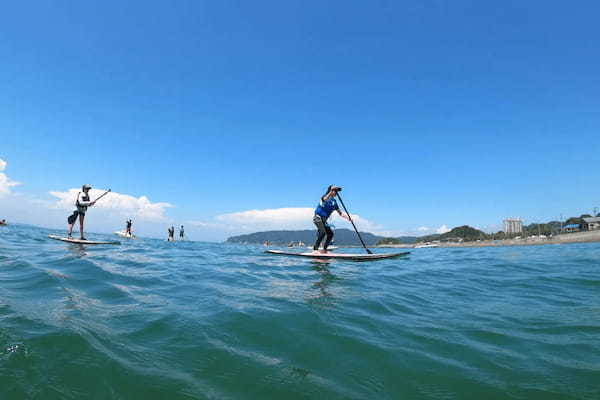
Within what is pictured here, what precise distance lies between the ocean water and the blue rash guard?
7003 mm

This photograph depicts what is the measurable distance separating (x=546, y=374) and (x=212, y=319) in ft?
11.8

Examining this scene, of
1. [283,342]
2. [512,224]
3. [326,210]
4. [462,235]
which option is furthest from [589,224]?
[283,342]

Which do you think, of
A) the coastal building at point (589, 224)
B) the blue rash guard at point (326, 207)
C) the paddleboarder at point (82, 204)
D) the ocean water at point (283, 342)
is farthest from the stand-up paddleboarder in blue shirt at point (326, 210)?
the coastal building at point (589, 224)

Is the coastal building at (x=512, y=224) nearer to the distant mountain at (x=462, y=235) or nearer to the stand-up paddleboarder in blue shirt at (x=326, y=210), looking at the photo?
the distant mountain at (x=462, y=235)

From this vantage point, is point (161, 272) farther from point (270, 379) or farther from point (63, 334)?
point (270, 379)

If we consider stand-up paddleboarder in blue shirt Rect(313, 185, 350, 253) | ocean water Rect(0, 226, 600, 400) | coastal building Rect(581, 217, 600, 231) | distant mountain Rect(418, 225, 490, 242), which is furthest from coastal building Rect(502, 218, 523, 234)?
ocean water Rect(0, 226, 600, 400)

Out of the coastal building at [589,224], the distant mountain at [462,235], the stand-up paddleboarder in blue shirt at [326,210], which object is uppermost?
the coastal building at [589,224]

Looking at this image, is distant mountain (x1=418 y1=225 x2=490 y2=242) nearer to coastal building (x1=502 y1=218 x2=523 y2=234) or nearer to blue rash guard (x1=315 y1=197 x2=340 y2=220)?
coastal building (x1=502 y1=218 x2=523 y2=234)

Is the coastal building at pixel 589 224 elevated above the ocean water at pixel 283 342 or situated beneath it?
elevated above

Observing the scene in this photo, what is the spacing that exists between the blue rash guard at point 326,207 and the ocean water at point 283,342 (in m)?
7.00

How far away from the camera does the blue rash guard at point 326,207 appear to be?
42.5 ft

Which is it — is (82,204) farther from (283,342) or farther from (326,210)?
(283,342)

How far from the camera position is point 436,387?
2.49 meters

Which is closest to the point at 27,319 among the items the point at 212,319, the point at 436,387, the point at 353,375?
the point at 212,319
